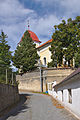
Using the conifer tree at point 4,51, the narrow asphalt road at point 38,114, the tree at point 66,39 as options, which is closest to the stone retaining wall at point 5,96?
the narrow asphalt road at point 38,114

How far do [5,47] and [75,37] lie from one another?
21351 millimetres

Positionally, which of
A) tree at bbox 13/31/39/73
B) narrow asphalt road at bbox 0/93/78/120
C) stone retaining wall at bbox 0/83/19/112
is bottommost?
narrow asphalt road at bbox 0/93/78/120

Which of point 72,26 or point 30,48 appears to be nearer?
A: point 72,26

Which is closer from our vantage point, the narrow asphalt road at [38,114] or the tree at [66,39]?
the narrow asphalt road at [38,114]

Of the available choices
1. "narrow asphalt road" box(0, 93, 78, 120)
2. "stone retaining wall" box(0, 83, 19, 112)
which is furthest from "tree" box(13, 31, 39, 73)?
"narrow asphalt road" box(0, 93, 78, 120)

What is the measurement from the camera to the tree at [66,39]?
35.2 meters

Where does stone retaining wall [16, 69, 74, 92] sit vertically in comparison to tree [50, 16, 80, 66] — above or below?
below

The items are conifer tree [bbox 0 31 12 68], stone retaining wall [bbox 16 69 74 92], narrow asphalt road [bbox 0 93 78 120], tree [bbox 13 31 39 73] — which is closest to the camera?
narrow asphalt road [bbox 0 93 78 120]

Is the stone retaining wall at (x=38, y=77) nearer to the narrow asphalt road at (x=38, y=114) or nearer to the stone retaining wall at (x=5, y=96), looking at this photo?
the stone retaining wall at (x=5, y=96)

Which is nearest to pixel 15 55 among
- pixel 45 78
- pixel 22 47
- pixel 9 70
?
pixel 22 47

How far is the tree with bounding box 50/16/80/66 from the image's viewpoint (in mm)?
35250

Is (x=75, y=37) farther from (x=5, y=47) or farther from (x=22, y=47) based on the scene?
(x=5, y=47)

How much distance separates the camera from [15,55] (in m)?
42.7

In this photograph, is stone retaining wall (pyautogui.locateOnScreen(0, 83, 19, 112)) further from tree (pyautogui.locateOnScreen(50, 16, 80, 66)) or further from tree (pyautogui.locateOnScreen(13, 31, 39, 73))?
tree (pyautogui.locateOnScreen(13, 31, 39, 73))
